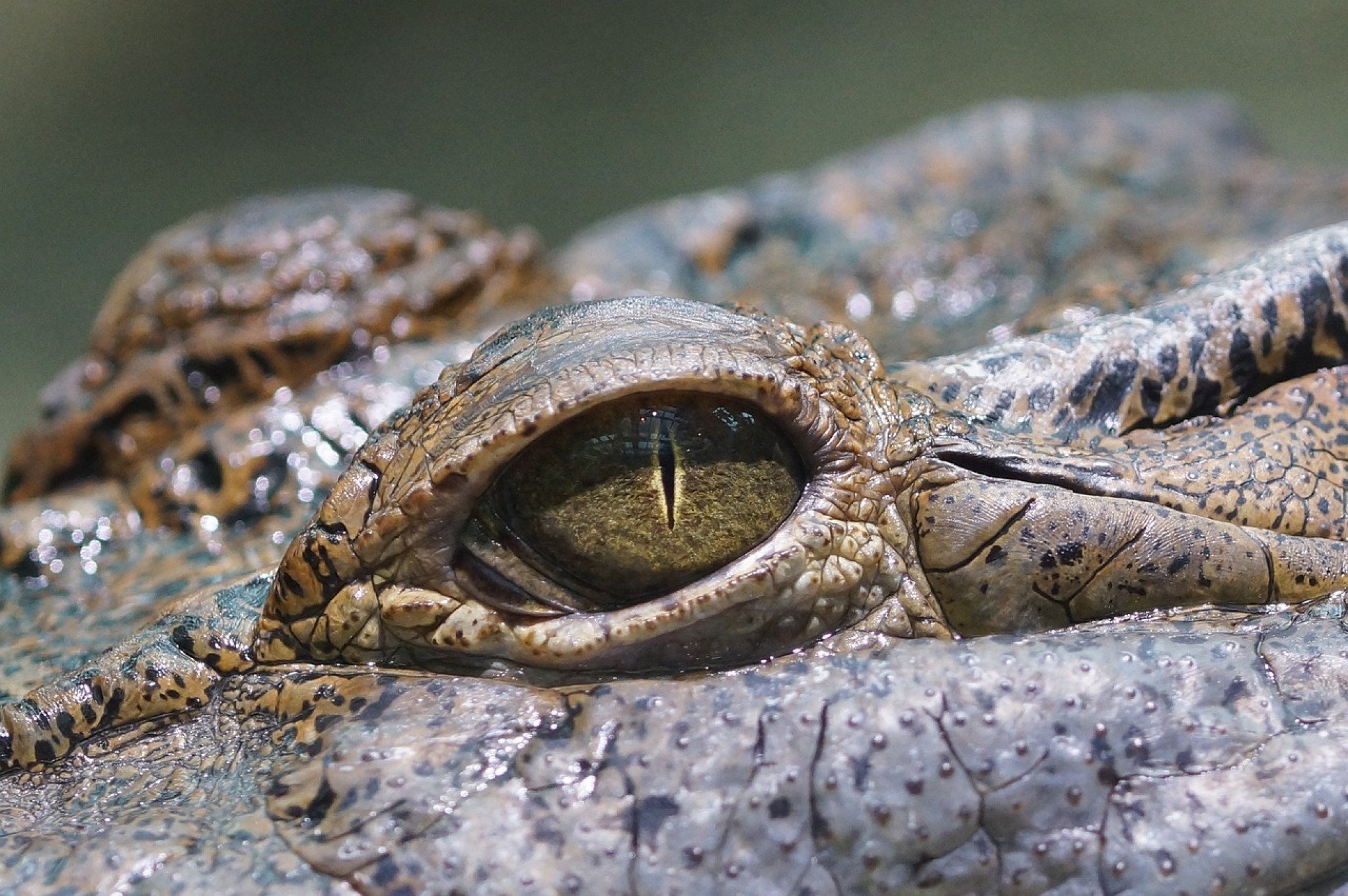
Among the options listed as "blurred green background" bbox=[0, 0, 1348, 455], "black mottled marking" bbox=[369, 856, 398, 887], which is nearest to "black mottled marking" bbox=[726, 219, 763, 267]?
"black mottled marking" bbox=[369, 856, 398, 887]

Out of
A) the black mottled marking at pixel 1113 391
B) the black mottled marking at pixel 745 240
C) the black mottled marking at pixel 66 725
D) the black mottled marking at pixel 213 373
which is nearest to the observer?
the black mottled marking at pixel 66 725

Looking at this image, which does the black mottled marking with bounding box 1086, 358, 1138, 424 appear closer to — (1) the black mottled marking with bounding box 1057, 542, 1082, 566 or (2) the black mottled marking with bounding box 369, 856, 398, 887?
(1) the black mottled marking with bounding box 1057, 542, 1082, 566

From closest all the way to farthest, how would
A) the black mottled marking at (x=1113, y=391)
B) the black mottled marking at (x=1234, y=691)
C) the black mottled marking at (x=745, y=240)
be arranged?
the black mottled marking at (x=1234, y=691) < the black mottled marking at (x=1113, y=391) < the black mottled marking at (x=745, y=240)

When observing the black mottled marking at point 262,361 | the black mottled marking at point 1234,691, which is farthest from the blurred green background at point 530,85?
the black mottled marking at point 1234,691

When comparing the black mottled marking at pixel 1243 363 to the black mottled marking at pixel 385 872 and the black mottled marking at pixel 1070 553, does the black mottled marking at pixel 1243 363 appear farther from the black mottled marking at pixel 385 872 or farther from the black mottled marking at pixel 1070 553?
the black mottled marking at pixel 385 872

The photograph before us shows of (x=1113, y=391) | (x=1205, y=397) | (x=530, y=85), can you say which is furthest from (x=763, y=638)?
(x=530, y=85)

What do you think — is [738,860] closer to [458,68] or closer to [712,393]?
[712,393]
